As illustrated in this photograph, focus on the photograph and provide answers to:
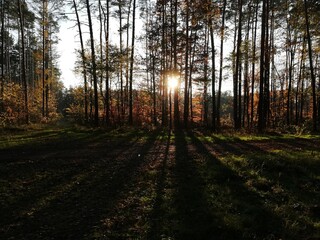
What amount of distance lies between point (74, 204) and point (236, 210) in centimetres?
331

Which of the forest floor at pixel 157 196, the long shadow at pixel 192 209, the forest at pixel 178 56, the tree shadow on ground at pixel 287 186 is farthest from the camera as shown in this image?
the forest at pixel 178 56

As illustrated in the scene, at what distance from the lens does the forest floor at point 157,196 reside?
5234 millimetres

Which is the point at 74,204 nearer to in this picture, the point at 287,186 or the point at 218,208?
the point at 218,208

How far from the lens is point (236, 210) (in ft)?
20.1

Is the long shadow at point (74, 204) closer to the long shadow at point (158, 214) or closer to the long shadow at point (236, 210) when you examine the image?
the long shadow at point (158, 214)

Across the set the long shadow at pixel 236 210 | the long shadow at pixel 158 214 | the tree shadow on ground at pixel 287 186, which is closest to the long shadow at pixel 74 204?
the long shadow at pixel 158 214

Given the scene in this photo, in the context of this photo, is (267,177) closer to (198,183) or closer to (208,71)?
(198,183)

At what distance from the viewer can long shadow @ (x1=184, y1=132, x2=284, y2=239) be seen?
5.12 metres

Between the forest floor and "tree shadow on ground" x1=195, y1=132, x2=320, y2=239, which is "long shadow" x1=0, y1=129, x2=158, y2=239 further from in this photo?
"tree shadow on ground" x1=195, y1=132, x2=320, y2=239

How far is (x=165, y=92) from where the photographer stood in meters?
34.8

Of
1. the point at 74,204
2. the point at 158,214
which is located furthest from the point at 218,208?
the point at 74,204

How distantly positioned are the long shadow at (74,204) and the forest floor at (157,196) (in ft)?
0.06

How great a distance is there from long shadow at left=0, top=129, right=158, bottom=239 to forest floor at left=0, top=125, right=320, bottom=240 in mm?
18

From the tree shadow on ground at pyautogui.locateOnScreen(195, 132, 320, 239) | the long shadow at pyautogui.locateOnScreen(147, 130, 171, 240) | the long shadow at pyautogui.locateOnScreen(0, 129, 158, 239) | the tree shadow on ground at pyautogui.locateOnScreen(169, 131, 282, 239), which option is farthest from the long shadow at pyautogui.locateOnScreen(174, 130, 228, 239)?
the long shadow at pyautogui.locateOnScreen(0, 129, 158, 239)
